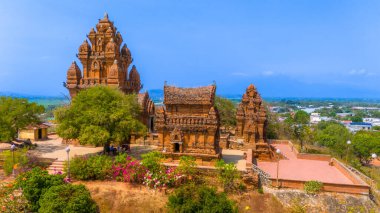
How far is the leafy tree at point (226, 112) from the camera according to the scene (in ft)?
139

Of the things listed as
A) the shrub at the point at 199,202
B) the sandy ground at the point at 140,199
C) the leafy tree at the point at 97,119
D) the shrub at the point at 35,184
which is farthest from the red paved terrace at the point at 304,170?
the shrub at the point at 35,184

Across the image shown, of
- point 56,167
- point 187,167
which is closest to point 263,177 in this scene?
point 187,167

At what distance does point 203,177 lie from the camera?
21.4 meters

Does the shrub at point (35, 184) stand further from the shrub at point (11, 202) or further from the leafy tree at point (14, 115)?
the leafy tree at point (14, 115)

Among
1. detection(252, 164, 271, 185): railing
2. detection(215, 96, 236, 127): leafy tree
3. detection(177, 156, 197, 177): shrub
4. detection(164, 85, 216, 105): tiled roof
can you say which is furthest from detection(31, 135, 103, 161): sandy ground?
detection(215, 96, 236, 127): leafy tree

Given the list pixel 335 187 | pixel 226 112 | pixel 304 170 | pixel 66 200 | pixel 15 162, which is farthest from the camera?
pixel 226 112

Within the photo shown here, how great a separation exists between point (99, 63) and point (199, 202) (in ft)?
72.4

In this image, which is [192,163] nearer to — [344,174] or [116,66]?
[344,174]

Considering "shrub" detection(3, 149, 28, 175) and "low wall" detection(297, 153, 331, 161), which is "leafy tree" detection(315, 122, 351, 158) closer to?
"low wall" detection(297, 153, 331, 161)

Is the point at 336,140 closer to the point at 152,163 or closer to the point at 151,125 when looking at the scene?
the point at 151,125

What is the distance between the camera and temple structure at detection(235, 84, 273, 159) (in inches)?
1123

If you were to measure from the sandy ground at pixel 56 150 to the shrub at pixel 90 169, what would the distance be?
355 centimetres

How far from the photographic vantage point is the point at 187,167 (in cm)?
2072

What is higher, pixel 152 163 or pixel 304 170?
pixel 152 163
